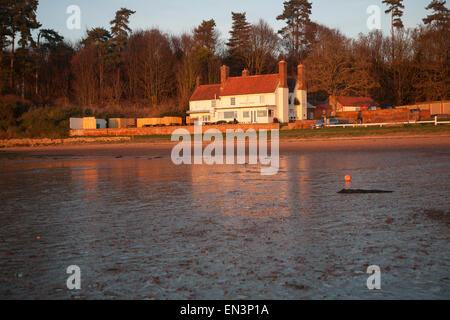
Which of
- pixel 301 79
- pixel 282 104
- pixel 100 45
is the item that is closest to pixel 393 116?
pixel 282 104

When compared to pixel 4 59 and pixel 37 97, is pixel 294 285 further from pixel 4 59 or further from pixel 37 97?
pixel 37 97

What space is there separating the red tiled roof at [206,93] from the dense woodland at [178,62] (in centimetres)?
364

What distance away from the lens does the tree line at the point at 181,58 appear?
7038 centimetres

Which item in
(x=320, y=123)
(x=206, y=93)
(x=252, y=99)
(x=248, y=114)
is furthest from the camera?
(x=206, y=93)

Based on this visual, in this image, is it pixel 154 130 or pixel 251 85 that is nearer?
pixel 154 130

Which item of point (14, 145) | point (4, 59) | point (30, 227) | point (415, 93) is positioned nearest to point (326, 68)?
point (415, 93)

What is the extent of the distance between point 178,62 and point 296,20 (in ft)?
101

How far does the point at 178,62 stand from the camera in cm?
8750

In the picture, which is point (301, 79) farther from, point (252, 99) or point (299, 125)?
point (299, 125)

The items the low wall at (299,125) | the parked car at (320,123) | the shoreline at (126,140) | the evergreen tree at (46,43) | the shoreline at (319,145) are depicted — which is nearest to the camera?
the shoreline at (319,145)

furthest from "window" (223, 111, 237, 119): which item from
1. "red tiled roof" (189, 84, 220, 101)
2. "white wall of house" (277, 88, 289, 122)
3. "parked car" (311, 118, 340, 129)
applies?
"parked car" (311, 118, 340, 129)

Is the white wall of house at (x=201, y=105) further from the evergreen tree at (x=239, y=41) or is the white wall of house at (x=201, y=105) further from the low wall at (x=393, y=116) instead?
the low wall at (x=393, y=116)

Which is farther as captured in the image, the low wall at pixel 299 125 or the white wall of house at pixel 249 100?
the white wall of house at pixel 249 100

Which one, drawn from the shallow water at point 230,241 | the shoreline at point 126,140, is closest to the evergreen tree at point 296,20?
the shoreline at point 126,140
